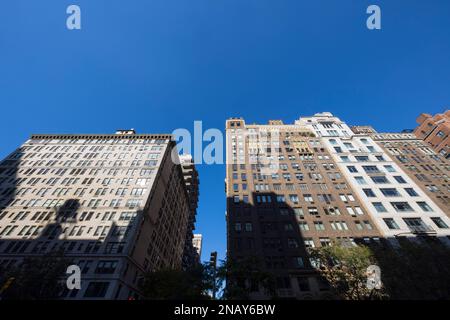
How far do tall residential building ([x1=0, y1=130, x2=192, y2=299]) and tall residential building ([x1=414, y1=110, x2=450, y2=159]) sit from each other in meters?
93.1

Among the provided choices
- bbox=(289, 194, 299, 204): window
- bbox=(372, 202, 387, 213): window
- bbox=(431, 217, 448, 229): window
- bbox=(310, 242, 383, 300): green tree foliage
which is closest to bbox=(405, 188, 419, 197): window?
bbox=(431, 217, 448, 229): window

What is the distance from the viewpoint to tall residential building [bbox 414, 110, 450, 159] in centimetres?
6954

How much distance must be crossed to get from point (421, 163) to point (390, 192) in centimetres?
1830

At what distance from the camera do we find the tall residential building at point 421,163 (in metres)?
47.4

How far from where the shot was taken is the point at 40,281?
83.9ft

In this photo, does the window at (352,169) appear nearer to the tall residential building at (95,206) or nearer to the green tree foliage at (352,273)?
the green tree foliage at (352,273)

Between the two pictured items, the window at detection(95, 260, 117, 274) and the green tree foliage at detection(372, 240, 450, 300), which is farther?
the window at detection(95, 260, 117, 274)

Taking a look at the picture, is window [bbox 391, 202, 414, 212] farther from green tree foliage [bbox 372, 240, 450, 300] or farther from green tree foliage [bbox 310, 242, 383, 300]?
green tree foliage [bbox 310, 242, 383, 300]

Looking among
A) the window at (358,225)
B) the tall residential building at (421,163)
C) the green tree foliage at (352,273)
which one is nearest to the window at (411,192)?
the tall residential building at (421,163)

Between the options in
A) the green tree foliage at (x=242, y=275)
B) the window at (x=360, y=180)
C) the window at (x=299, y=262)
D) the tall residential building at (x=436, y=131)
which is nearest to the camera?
the green tree foliage at (x=242, y=275)

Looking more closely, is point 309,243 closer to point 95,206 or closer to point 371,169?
point 371,169

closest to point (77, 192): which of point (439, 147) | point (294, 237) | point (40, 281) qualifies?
point (40, 281)

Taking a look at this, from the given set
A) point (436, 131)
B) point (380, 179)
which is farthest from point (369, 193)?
point (436, 131)

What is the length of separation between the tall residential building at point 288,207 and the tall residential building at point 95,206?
21542 millimetres
